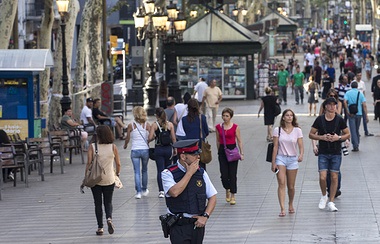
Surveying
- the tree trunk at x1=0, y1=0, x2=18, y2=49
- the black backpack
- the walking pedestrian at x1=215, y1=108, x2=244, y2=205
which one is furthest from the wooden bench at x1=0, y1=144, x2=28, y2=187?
the tree trunk at x1=0, y1=0, x2=18, y2=49

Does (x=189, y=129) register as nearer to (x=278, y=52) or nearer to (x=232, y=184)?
(x=232, y=184)

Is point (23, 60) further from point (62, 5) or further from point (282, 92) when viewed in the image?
point (282, 92)

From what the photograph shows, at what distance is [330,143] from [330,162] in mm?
287

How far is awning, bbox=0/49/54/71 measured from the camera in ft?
73.4

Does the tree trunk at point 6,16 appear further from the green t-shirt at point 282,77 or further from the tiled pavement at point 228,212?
the green t-shirt at point 282,77

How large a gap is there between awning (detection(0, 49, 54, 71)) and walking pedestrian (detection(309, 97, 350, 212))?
8.80 m

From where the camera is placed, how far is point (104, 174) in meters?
13.6

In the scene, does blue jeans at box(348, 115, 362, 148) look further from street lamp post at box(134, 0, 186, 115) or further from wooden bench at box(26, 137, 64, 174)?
street lamp post at box(134, 0, 186, 115)

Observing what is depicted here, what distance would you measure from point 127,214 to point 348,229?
3463 mm

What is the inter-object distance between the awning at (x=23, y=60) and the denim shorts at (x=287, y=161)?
28.8 ft

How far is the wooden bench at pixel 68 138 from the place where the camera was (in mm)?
22391

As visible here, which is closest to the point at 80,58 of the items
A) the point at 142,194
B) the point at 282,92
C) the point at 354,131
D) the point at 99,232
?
the point at 282,92

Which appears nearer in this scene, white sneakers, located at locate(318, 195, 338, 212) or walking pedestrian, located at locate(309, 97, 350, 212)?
walking pedestrian, located at locate(309, 97, 350, 212)

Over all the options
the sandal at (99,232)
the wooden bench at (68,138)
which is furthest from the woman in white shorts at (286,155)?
the wooden bench at (68,138)
